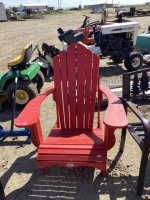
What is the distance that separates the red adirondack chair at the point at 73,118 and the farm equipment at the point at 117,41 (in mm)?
3345

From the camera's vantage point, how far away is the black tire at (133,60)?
5082 mm

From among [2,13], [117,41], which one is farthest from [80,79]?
[2,13]

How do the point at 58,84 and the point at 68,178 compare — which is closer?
the point at 68,178

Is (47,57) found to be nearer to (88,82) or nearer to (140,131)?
(88,82)

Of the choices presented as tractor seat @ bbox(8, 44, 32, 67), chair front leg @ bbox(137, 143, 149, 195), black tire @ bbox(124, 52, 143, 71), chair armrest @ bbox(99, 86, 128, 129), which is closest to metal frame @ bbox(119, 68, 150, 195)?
chair front leg @ bbox(137, 143, 149, 195)

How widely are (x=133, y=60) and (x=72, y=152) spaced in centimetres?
419

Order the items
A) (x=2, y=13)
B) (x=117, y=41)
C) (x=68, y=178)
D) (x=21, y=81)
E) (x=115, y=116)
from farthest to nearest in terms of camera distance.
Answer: (x=2, y=13), (x=117, y=41), (x=21, y=81), (x=68, y=178), (x=115, y=116)

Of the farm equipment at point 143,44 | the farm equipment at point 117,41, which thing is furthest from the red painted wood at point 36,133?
the farm equipment at point 143,44

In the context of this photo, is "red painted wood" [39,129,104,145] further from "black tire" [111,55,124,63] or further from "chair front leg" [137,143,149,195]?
"black tire" [111,55,124,63]

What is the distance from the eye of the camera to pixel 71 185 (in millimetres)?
1881

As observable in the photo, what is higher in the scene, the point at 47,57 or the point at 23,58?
the point at 23,58

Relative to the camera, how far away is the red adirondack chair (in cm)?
170

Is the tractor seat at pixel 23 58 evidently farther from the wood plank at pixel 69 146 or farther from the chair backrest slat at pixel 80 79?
the wood plank at pixel 69 146

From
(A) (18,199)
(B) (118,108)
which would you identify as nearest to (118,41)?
(B) (118,108)
